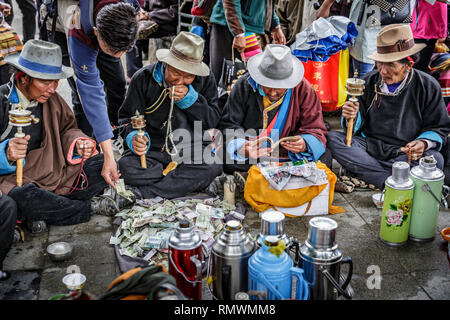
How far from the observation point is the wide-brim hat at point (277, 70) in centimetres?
410

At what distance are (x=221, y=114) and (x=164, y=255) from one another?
1.76 meters

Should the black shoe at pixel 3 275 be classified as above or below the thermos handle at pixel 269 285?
below

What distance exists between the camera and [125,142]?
4.54 metres

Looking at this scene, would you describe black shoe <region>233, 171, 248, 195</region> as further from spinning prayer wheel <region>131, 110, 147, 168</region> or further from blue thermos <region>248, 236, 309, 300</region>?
blue thermos <region>248, 236, 309, 300</region>

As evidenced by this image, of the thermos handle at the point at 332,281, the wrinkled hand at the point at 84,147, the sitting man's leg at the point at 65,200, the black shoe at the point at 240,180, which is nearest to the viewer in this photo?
the thermos handle at the point at 332,281

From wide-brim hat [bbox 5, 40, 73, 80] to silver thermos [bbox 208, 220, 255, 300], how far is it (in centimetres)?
182

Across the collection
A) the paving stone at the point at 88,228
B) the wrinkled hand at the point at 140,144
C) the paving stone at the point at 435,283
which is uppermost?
the wrinkled hand at the point at 140,144

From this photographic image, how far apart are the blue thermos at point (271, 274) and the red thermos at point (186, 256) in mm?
304

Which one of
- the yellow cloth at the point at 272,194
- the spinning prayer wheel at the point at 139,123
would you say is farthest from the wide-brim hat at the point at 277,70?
the spinning prayer wheel at the point at 139,123

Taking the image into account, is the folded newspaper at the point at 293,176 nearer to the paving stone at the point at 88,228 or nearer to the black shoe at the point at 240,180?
the black shoe at the point at 240,180

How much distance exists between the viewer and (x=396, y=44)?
4.39 meters

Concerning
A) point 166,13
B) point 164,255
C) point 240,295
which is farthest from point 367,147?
point 166,13

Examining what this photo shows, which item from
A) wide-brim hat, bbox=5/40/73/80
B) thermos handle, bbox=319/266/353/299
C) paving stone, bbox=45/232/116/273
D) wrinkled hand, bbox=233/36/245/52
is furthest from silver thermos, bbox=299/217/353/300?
wrinkled hand, bbox=233/36/245/52

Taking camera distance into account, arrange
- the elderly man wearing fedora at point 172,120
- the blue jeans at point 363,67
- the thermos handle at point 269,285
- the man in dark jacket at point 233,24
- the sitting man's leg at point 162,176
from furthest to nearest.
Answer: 1. the blue jeans at point 363,67
2. the man in dark jacket at point 233,24
3. the sitting man's leg at point 162,176
4. the elderly man wearing fedora at point 172,120
5. the thermos handle at point 269,285
